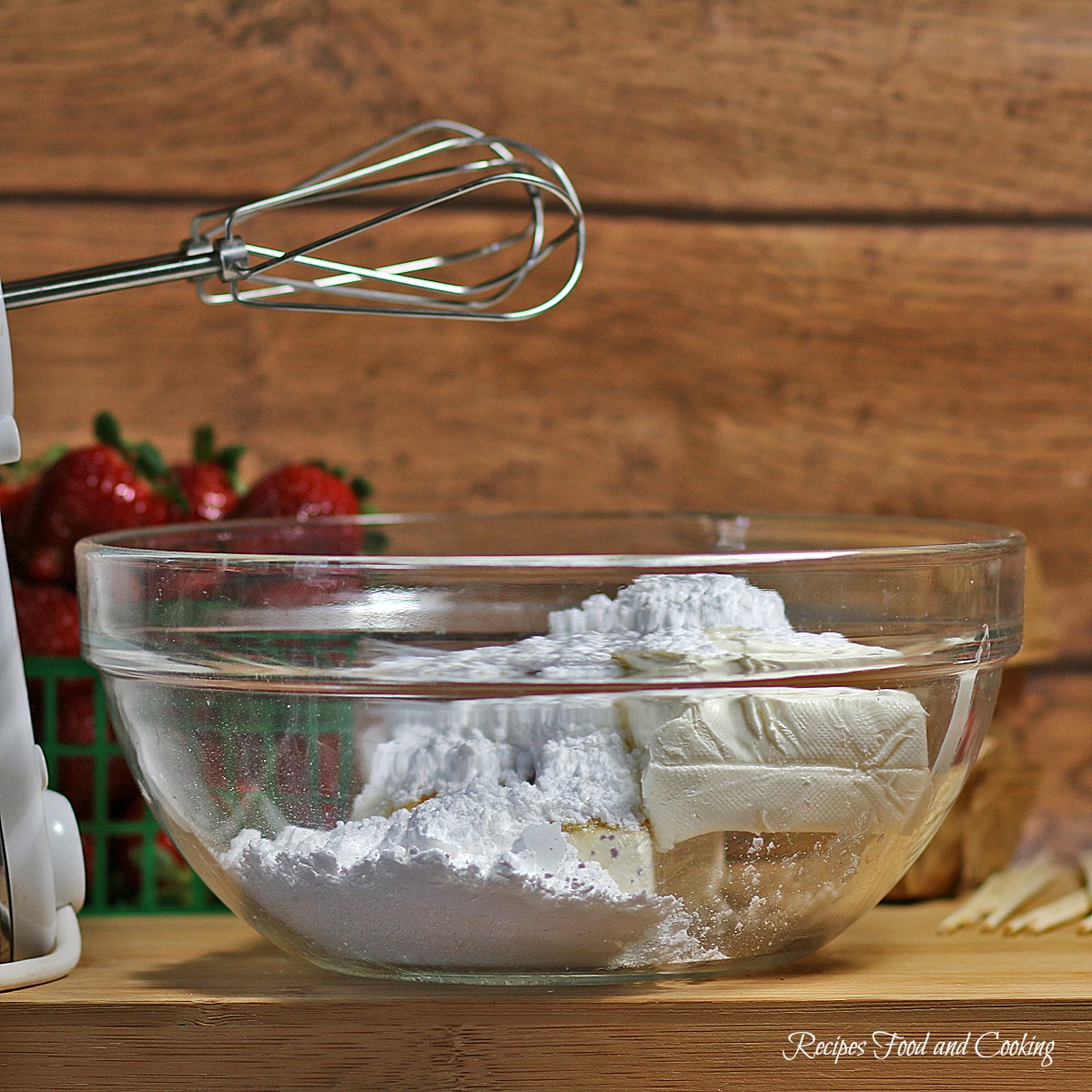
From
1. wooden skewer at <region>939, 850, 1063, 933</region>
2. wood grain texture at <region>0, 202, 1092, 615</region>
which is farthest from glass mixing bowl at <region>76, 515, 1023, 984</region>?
wood grain texture at <region>0, 202, 1092, 615</region>

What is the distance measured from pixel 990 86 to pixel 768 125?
0.13m

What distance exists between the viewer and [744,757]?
39cm

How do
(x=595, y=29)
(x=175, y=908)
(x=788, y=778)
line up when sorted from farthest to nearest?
(x=595, y=29)
(x=175, y=908)
(x=788, y=778)

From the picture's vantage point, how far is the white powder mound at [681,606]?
0.39 meters

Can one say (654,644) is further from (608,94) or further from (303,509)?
(608,94)

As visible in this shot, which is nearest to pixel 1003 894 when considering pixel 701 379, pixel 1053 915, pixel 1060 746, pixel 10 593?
pixel 1053 915

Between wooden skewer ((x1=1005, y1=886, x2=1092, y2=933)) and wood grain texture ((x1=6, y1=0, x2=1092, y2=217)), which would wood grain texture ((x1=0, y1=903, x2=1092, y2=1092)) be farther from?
wood grain texture ((x1=6, y1=0, x2=1092, y2=217))

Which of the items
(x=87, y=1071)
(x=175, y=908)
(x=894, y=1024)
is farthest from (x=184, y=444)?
(x=894, y=1024)

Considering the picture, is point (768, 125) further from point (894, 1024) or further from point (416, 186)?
point (894, 1024)

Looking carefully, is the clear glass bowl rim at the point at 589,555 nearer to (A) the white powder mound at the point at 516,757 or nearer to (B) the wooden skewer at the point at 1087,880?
(A) the white powder mound at the point at 516,757

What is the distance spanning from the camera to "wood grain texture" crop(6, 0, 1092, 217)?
2.25 ft

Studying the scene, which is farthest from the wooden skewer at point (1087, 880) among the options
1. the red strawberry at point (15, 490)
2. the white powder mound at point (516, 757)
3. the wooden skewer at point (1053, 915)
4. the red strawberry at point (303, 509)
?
the red strawberry at point (15, 490)

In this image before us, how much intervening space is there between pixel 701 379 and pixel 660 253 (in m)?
0.07

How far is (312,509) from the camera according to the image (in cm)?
60
